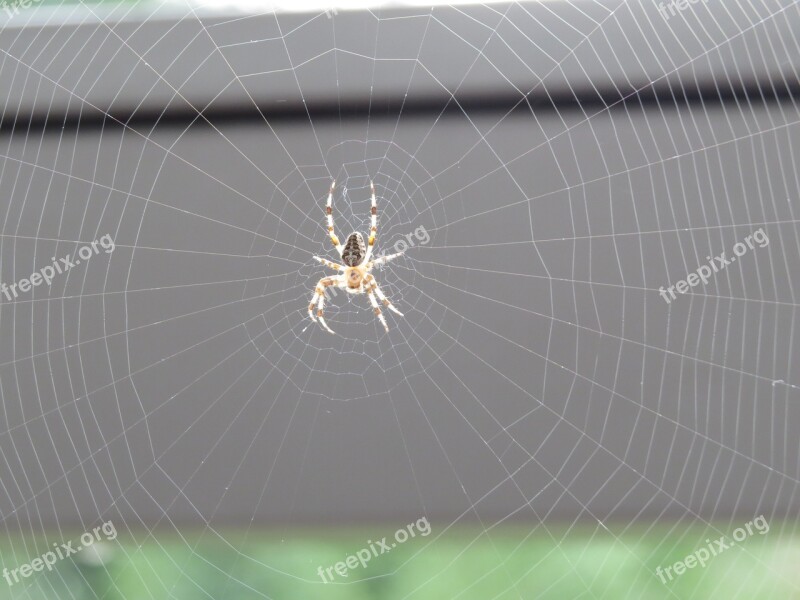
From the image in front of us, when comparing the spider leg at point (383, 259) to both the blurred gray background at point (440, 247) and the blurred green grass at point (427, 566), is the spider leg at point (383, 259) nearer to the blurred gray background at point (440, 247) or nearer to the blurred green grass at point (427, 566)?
the blurred gray background at point (440, 247)

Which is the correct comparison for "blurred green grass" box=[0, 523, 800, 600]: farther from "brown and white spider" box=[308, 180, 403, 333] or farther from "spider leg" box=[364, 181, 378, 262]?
"spider leg" box=[364, 181, 378, 262]

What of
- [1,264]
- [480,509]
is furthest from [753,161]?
[1,264]

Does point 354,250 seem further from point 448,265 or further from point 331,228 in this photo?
point 448,265

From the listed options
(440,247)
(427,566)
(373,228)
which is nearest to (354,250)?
(373,228)

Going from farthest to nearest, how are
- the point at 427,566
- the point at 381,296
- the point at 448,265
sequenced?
the point at 427,566
the point at 381,296
the point at 448,265

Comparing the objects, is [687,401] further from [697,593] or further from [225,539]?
[225,539]

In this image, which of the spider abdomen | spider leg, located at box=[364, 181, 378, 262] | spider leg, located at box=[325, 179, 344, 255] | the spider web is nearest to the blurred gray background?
the spider web
